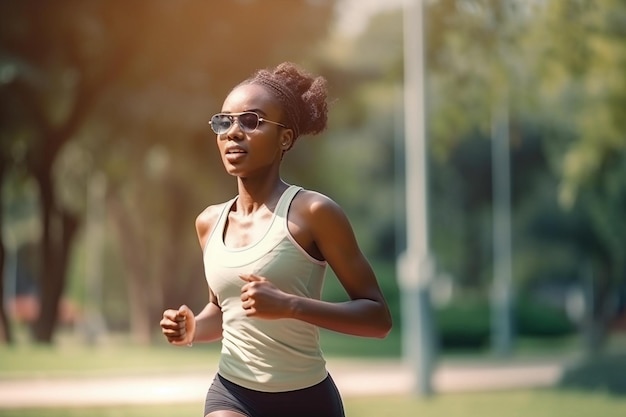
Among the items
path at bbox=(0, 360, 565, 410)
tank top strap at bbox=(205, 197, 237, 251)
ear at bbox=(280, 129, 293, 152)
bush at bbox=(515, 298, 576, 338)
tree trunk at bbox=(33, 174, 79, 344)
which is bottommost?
bush at bbox=(515, 298, 576, 338)

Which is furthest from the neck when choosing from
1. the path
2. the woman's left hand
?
the path

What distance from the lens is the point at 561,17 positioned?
16219 millimetres

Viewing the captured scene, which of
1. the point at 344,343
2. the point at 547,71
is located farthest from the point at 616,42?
the point at 344,343

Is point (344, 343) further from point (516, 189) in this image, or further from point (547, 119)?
point (547, 119)

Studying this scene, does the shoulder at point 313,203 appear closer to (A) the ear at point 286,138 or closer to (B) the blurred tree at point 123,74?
(A) the ear at point 286,138

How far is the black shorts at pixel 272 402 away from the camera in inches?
153

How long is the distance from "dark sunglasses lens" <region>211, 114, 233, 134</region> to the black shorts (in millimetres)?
770

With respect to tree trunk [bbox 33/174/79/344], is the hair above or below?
above

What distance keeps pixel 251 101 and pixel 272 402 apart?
92 centimetres

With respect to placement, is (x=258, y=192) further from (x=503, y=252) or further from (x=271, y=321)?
(x=503, y=252)

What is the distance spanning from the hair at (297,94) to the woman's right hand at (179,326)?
0.65 meters

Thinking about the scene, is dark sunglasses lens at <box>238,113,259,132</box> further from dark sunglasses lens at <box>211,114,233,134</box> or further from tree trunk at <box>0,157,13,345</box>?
tree trunk at <box>0,157,13,345</box>

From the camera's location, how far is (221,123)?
396 cm

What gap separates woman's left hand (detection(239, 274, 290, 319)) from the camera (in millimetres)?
3504
